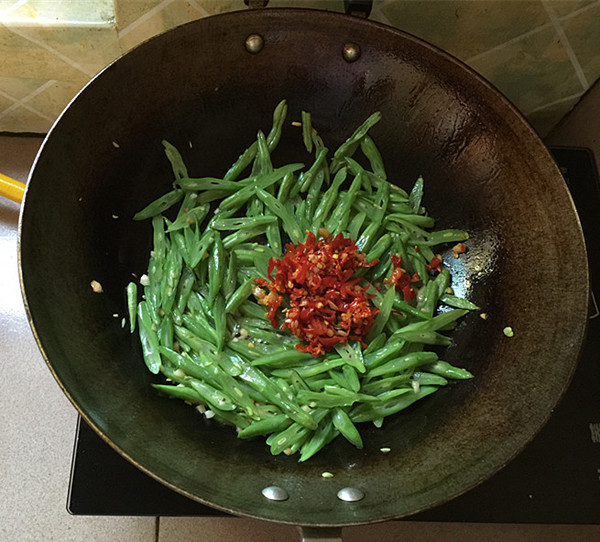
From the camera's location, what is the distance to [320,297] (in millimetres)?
1089

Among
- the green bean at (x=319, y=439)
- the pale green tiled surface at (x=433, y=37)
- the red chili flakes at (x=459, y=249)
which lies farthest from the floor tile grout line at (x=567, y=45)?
the green bean at (x=319, y=439)

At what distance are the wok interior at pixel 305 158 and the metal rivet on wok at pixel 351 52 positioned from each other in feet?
0.04

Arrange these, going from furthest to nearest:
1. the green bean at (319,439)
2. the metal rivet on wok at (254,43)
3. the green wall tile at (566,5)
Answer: the green wall tile at (566,5)
the metal rivet on wok at (254,43)
the green bean at (319,439)

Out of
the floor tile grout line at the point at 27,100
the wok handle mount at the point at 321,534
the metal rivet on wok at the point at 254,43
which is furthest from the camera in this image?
the floor tile grout line at the point at 27,100

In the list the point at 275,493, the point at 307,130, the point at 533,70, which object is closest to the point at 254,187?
the point at 307,130

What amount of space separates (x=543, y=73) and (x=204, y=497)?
4.00 ft

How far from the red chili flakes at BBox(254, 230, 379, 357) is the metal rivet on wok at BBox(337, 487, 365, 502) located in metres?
0.25

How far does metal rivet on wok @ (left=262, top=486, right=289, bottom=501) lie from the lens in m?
0.89

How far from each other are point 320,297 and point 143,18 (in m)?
0.69

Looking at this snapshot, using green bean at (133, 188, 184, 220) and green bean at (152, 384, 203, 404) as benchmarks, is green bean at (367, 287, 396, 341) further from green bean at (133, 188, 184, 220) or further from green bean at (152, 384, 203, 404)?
green bean at (133, 188, 184, 220)

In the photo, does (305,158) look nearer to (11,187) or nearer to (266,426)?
(266,426)

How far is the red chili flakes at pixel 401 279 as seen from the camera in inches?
45.5

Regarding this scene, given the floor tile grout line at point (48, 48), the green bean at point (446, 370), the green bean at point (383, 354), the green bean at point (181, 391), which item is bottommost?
the green bean at point (181, 391)

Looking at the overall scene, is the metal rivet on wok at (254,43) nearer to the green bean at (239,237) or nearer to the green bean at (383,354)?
the green bean at (239,237)
